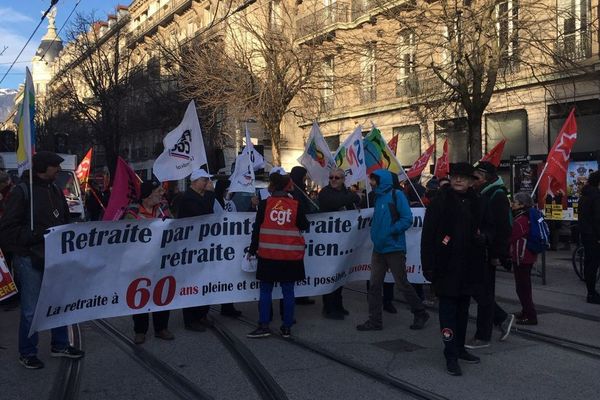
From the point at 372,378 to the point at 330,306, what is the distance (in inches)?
98.0

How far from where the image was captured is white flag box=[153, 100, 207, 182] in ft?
23.1

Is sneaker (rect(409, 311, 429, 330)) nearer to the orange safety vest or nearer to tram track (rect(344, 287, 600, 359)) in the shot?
tram track (rect(344, 287, 600, 359))

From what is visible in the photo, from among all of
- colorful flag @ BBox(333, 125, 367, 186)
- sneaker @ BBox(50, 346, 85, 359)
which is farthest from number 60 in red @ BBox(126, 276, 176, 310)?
colorful flag @ BBox(333, 125, 367, 186)

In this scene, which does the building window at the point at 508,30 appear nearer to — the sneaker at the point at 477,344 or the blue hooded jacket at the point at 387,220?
the blue hooded jacket at the point at 387,220

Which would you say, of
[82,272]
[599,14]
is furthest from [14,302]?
[599,14]

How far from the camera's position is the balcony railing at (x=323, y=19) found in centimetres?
2173

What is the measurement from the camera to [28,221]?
211 inches

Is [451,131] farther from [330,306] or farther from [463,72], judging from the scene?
[330,306]

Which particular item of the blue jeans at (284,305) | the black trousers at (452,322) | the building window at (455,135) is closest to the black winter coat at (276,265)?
the blue jeans at (284,305)

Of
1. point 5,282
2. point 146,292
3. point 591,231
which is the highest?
point 591,231

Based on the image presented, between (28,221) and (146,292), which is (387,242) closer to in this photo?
(146,292)

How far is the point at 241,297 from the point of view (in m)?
6.95

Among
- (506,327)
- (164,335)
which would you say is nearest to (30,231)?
(164,335)

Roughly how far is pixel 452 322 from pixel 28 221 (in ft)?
13.1
